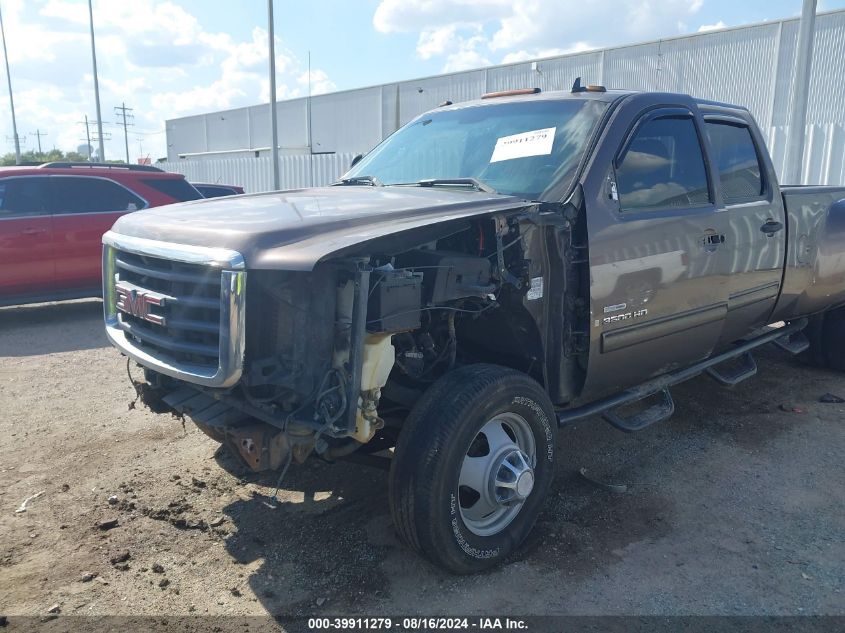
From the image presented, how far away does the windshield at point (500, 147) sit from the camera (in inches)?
146

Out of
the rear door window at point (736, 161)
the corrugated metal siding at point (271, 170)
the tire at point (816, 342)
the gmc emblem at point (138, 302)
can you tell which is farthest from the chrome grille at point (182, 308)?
the corrugated metal siding at point (271, 170)

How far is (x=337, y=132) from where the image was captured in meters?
33.8

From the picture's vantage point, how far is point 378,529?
3.52m

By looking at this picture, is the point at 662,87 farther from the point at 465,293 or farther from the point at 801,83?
the point at 465,293

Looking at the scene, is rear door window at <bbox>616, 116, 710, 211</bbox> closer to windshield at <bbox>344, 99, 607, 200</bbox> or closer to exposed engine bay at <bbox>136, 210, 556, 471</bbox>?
windshield at <bbox>344, 99, 607, 200</bbox>

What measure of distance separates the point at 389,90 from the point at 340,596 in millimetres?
29219

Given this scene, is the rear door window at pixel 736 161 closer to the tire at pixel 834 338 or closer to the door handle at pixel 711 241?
the door handle at pixel 711 241

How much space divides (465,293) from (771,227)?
2.72m

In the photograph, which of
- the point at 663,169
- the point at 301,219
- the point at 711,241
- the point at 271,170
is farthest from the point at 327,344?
the point at 271,170

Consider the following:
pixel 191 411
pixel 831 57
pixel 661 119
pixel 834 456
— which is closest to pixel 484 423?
pixel 191 411

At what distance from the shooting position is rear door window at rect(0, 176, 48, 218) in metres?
8.18

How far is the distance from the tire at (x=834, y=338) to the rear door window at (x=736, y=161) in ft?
7.13

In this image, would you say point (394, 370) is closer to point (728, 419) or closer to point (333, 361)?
point (333, 361)

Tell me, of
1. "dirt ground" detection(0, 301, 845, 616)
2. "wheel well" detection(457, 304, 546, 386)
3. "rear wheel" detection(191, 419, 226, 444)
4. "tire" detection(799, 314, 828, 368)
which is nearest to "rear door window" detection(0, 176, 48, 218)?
"dirt ground" detection(0, 301, 845, 616)
